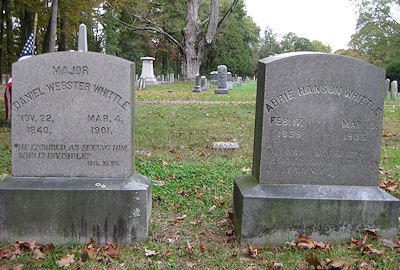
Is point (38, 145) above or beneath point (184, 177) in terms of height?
above

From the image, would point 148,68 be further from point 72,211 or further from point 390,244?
point 390,244

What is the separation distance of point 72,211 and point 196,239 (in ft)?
4.33

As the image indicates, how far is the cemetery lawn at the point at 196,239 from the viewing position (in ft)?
11.0

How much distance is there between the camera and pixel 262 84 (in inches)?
149

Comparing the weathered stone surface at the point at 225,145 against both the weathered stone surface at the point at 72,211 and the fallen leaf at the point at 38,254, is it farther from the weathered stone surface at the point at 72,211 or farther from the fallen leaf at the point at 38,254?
the fallen leaf at the point at 38,254

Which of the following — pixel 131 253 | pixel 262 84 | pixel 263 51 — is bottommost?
pixel 131 253

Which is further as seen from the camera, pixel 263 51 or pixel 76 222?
pixel 263 51

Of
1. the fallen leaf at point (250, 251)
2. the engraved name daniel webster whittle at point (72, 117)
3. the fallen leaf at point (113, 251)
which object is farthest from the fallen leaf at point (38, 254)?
the fallen leaf at point (250, 251)

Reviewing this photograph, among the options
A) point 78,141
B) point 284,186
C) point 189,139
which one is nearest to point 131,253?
point 78,141

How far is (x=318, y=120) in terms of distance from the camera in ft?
12.5

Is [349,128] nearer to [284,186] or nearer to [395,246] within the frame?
[284,186]

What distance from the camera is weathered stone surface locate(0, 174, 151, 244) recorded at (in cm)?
365

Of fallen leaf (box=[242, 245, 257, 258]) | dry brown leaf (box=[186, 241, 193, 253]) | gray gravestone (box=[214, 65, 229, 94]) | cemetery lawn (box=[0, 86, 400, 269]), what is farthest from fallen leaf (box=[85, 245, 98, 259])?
gray gravestone (box=[214, 65, 229, 94])

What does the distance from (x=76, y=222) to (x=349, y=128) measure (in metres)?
3.02
